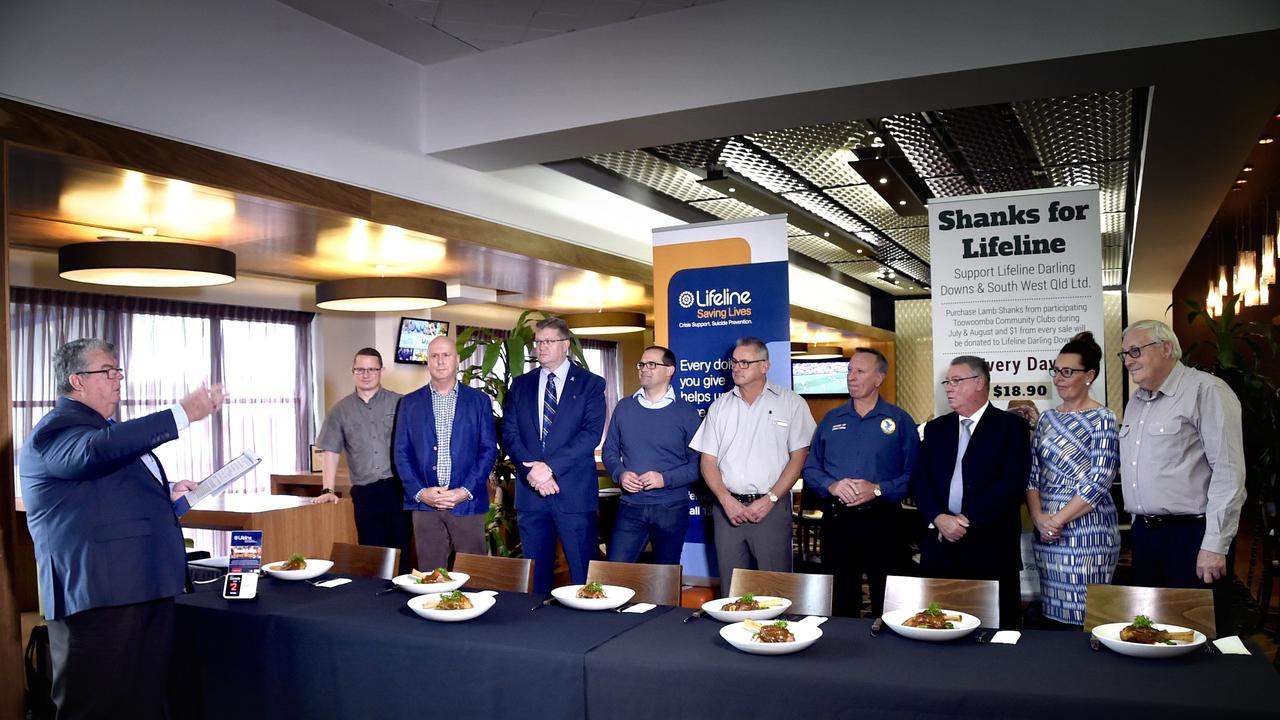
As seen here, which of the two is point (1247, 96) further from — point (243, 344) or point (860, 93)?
point (243, 344)

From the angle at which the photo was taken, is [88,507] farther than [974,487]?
No

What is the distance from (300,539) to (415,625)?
3590 millimetres

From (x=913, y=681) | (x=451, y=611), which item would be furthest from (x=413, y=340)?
(x=913, y=681)

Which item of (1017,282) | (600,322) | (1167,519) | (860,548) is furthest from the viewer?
(600,322)

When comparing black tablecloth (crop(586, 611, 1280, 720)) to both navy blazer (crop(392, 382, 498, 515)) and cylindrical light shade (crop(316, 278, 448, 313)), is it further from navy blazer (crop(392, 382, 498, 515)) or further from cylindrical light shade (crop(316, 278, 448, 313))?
cylindrical light shade (crop(316, 278, 448, 313))

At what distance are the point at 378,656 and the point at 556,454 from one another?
1.97 metres

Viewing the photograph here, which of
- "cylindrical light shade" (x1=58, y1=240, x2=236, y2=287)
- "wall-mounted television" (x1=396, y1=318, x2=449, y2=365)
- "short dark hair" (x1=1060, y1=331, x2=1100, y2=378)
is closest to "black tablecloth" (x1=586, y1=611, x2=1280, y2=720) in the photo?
"short dark hair" (x1=1060, y1=331, x2=1100, y2=378)

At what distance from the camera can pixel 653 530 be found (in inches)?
181

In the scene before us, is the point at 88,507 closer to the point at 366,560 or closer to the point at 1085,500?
the point at 366,560

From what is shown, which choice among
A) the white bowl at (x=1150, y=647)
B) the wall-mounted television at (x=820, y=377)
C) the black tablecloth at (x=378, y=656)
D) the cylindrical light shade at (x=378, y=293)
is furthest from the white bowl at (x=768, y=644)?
the wall-mounted television at (x=820, y=377)

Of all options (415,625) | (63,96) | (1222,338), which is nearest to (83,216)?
(63,96)

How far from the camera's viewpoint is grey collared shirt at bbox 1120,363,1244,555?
3.31m

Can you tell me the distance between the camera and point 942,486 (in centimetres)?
399

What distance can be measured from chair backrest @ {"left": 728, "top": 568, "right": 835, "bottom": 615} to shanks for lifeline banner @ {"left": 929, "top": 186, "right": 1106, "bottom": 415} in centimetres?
184
